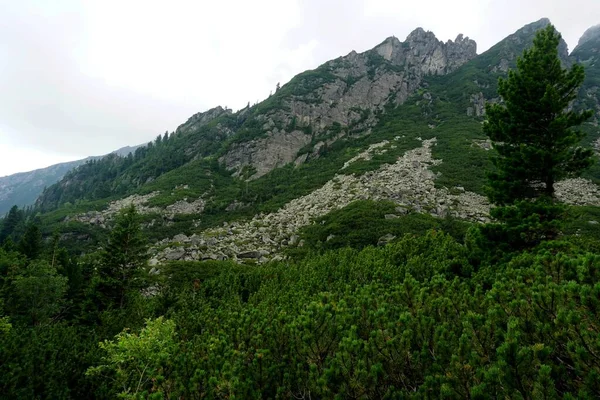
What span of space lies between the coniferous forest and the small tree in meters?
0.05

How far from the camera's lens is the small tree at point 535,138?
10664 millimetres

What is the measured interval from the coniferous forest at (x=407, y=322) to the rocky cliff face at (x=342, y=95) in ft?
224

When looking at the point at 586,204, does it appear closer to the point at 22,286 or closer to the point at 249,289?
the point at 249,289

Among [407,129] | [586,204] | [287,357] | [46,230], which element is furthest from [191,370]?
[407,129]

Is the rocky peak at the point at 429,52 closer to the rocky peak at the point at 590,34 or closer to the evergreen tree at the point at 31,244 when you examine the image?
the rocky peak at the point at 590,34

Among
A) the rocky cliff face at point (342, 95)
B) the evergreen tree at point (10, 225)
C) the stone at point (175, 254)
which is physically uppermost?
the rocky cliff face at point (342, 95)

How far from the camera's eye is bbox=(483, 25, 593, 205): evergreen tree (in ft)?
37.2

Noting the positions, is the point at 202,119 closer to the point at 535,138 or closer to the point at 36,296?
the point at 36,296

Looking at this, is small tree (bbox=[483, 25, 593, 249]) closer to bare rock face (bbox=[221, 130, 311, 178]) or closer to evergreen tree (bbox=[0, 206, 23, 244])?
bare rock face (bbox=[221, 130, 311, 178])

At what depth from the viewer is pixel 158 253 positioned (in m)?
33.9

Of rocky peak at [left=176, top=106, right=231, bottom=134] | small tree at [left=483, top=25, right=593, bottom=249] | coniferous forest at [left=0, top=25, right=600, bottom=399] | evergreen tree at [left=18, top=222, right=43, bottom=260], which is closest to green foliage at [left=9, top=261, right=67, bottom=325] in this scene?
coniferous forest at [left=0, top=25, right=600, bottom=399]

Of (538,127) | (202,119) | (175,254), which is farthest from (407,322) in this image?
(202,119)

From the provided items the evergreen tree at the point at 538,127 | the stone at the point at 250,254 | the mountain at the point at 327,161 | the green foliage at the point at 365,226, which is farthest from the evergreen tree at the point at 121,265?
the evergreen tree at the point at 538,127

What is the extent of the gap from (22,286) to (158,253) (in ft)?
56.6
